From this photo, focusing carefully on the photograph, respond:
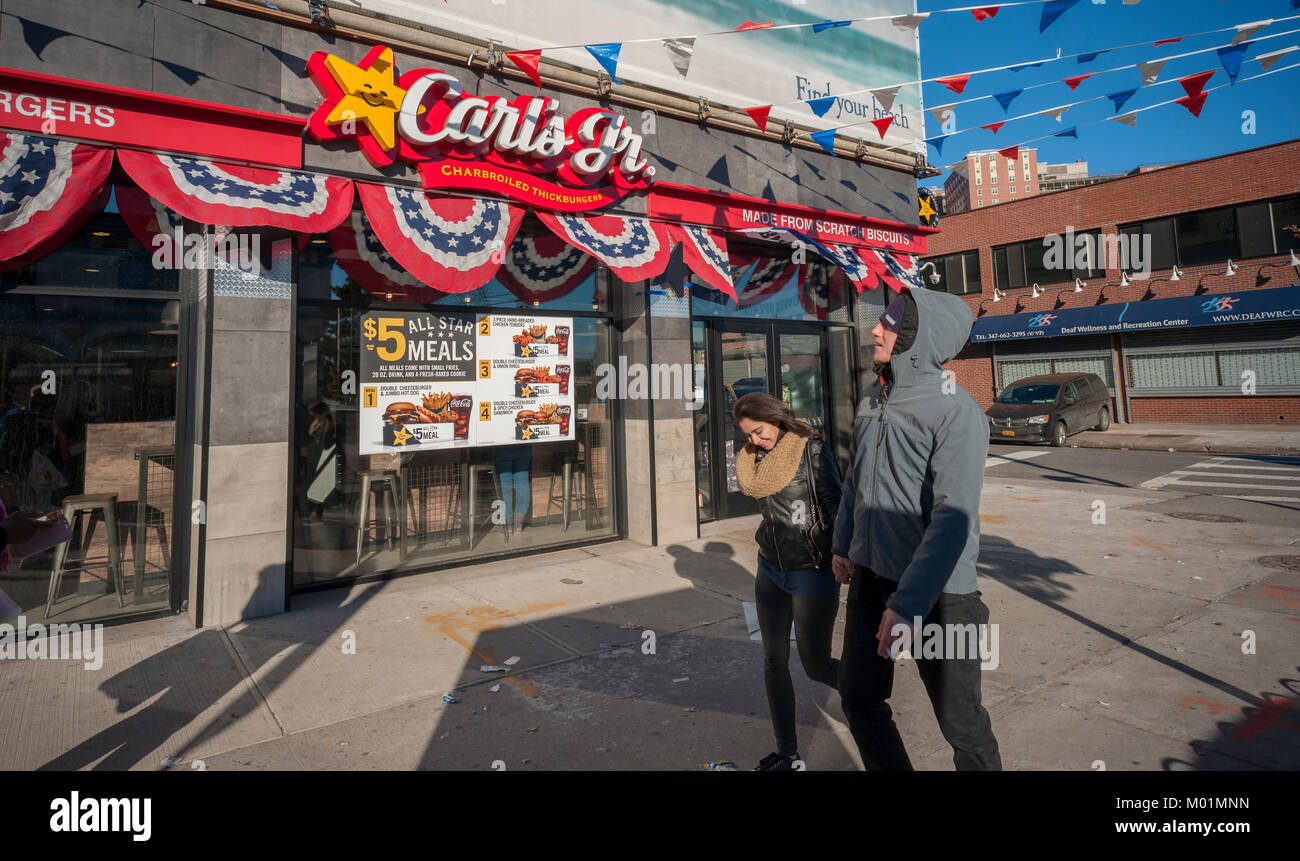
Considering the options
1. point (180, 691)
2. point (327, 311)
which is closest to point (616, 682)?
point (180, 691)

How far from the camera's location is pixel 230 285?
573 centimetres

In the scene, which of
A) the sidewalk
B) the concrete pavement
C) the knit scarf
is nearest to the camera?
the knit scarf

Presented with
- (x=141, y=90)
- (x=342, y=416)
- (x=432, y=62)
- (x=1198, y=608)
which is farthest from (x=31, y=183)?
(x=1198, y=608)

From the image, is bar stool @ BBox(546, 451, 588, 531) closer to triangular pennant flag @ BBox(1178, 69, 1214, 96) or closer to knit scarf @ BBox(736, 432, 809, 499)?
knit scarf @ BBox(736, 432, 809, 499)

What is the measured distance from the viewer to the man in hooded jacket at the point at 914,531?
2283mm

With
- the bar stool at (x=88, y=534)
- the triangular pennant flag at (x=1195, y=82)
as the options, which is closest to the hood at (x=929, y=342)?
the bar stool at (x=88, y=534)

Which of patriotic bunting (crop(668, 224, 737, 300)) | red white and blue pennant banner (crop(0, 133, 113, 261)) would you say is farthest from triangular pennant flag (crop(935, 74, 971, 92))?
red white and blue pennant banner (crop(0, 133, 113, 261))

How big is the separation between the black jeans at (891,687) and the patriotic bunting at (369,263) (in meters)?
5.88

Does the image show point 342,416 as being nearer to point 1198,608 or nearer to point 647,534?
point 647,534

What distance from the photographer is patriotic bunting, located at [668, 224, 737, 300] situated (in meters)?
8.12

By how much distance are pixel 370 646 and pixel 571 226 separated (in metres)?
4.76

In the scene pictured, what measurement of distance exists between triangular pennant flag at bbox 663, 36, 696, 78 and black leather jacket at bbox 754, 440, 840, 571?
6.15 m

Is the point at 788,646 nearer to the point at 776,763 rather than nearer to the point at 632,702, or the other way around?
the point at 776,763

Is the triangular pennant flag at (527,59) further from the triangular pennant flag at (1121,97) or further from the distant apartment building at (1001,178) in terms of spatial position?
the distant apartment building at (1001,178)
